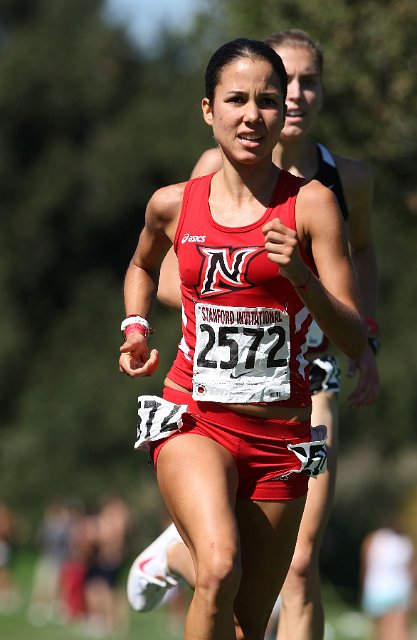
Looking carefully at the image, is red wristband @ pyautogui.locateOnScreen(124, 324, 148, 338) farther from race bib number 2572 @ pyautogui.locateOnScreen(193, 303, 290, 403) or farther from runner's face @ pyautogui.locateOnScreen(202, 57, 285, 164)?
runner's face @ pyautogui.locateOnScreen(202, 57, 285, 164)

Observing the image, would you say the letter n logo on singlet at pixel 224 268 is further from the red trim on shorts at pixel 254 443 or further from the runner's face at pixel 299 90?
the runner's face at pixel 299 90

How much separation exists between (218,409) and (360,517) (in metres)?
26.8

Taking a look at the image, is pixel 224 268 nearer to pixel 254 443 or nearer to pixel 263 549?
pixel 254 443

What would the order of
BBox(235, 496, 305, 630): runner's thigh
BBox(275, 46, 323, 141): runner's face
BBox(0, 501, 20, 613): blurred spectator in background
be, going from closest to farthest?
BBox(235, 496, 305, 630): runner's thigh, BBox(275, 46, 323, 141): runner's face, BBox(0, 501, 20, 613): blurred spectator in background

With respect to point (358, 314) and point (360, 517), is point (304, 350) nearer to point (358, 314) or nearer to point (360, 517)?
point (358, 314)

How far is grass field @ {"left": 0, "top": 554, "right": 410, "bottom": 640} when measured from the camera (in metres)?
18.3

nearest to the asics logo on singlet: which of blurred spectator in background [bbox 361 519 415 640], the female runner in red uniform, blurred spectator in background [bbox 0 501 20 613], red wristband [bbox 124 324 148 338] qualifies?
the female runner in red uniform

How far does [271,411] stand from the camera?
509 centimetres

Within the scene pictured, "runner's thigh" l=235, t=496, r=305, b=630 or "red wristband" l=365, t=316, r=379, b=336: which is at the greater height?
"red wristband" l=365, t=316, r=379, b=336

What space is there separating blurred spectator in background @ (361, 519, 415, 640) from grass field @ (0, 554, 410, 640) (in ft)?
2.07

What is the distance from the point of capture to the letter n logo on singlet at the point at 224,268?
488 centimetres

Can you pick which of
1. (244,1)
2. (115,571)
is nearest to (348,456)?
(115,571)

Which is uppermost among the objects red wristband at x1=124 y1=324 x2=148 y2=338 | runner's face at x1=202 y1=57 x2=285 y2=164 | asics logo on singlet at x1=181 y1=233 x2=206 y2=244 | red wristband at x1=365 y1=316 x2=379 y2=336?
runner's face at x1=202 y1=57 x2=285 y2=164

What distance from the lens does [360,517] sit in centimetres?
3136
